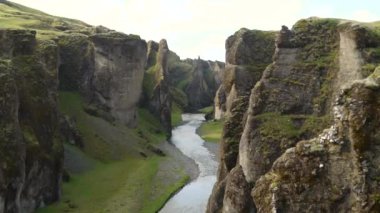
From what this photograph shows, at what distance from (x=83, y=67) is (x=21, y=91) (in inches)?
1804

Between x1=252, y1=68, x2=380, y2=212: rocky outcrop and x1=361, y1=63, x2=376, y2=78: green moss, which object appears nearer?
x1=252, y1=68, x2=380, y2=212: rocky outcrop

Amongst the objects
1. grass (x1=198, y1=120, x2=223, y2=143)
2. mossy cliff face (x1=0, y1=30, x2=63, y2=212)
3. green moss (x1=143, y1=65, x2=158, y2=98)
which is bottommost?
grass (x1=198, y1=120, x2=223, y2=143)

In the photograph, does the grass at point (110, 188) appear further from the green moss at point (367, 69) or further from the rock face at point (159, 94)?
the rock face at point (159, 94)

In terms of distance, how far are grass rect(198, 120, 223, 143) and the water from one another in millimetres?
2085

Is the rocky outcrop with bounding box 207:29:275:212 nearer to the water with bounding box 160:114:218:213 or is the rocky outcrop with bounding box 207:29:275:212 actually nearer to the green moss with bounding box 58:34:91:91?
the water with bounding box 160:114:218:213

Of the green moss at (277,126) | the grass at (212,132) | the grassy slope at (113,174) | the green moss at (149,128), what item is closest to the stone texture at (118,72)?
the green moss at (149,128)

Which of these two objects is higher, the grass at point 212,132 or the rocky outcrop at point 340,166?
the rocky outcrop at point 340,166

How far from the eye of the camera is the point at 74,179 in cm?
8225

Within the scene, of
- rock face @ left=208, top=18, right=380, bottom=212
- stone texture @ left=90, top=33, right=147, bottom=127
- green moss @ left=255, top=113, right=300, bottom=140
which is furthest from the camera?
stone texture @ left=90, top=33, right=147, bottom=127

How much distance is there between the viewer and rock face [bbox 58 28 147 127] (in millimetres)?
113688

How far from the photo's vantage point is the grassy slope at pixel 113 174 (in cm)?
6969

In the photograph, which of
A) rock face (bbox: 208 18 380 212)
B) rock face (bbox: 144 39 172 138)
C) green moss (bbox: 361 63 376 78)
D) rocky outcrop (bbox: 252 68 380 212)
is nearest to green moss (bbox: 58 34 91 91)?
rock face (bbox: 144 39 172 138)

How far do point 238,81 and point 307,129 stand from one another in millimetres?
18296

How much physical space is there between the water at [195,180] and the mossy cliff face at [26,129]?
635 inches
